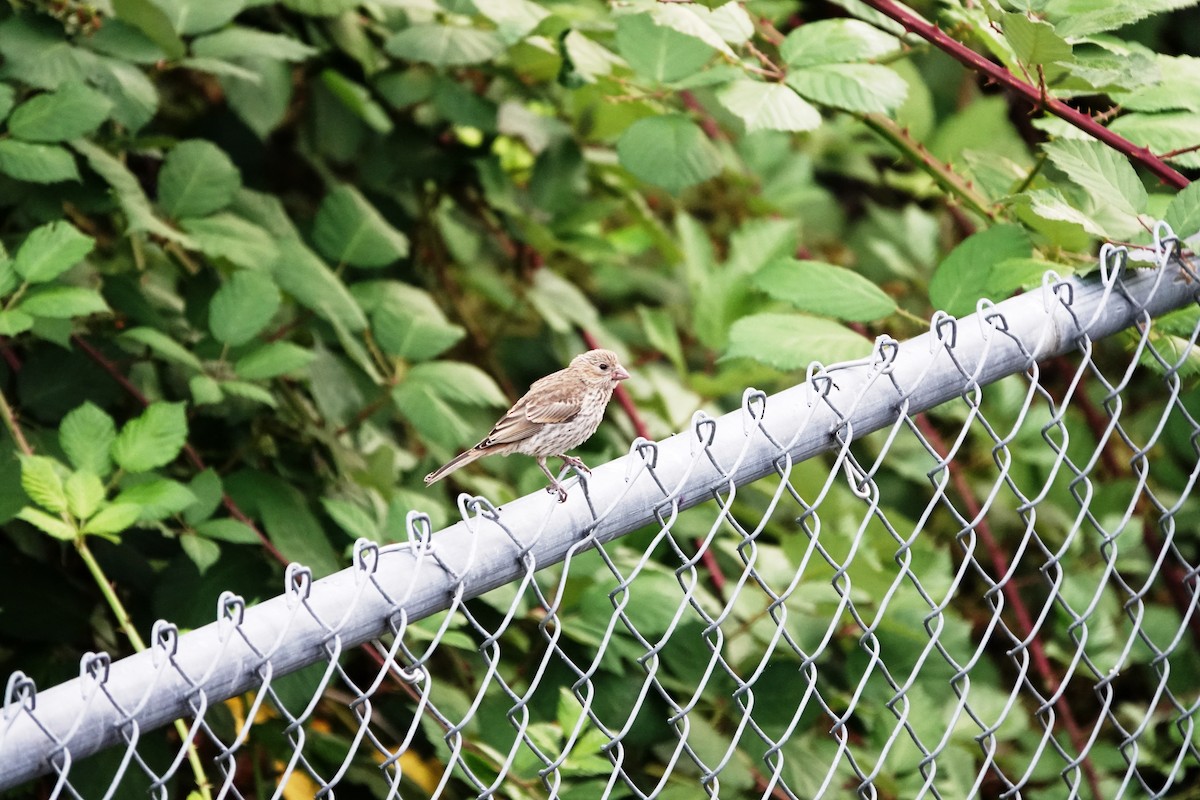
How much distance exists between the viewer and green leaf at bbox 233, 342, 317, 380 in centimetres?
265

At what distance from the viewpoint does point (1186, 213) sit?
86.3 inches

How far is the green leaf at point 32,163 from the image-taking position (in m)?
2.58

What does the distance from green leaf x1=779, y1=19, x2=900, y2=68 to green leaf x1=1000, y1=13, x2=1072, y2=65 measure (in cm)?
42

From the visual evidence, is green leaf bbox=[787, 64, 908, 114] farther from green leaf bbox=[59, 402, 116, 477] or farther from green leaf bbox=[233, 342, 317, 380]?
green leaf bbox=[59, 402, 116, 477]

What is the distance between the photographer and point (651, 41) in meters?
2.88

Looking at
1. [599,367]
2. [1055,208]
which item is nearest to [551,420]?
[599,367]

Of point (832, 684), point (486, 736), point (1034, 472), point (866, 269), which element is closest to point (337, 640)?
point (486, 736)

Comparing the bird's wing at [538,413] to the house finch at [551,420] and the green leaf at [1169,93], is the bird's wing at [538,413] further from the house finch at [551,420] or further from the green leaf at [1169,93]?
the green leaf at [1169,93]

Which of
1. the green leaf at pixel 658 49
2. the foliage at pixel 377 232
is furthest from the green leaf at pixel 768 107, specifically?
the green leaf at pixel 658 49

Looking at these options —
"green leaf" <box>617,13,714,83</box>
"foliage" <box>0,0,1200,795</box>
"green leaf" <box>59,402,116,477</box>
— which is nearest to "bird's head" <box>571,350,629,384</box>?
"foliage" <box>0,0,1200,795</box>

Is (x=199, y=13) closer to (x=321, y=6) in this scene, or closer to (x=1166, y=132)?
(x=321, y=6)

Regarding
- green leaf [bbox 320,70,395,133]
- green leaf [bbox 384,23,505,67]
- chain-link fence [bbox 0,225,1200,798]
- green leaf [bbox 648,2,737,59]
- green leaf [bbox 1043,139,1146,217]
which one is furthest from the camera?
green leaf [bbox 320,70,395,133]

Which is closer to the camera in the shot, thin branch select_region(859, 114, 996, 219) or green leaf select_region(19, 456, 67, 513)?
A: green leaf select_region(19, 456, 67, 513)

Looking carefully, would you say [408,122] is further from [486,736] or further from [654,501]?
[654,501]
